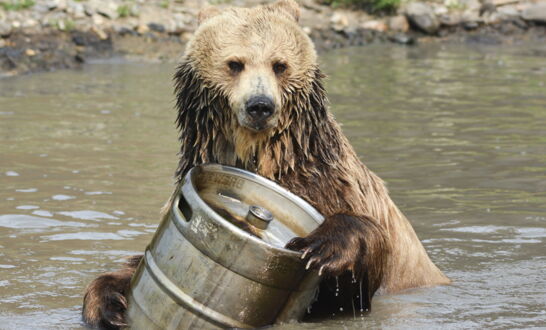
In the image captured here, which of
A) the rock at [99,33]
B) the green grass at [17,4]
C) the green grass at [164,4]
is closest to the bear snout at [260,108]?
the rock at [99,33]

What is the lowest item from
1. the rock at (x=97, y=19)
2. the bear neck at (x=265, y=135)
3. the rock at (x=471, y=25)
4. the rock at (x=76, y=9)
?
the rock at (x=97, y=19)

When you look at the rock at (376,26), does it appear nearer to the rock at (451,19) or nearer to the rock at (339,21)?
the rock at (339,21)

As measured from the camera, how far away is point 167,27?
20625mm

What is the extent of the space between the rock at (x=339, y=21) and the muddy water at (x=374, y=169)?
17.0 ft

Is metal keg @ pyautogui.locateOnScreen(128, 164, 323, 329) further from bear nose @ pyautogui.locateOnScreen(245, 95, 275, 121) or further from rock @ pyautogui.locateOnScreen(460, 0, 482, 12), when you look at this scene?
rock @ pyautogui.locateOnScreen(460, 0, 482, 12)

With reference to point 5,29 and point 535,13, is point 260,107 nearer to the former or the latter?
point 5,29

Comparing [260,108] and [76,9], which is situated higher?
[260,108]

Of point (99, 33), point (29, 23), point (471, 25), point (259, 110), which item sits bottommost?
point (99, 33)

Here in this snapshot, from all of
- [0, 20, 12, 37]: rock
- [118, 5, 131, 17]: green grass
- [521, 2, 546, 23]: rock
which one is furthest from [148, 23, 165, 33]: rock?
[521, 2, 546, 23]: rock

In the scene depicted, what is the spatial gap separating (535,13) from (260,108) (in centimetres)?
1924

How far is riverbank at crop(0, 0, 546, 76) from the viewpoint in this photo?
1825 cm

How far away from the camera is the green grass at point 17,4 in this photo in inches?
749

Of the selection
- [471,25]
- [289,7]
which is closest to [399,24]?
[471,25]

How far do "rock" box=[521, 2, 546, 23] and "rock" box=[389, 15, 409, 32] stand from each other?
2.77 m
